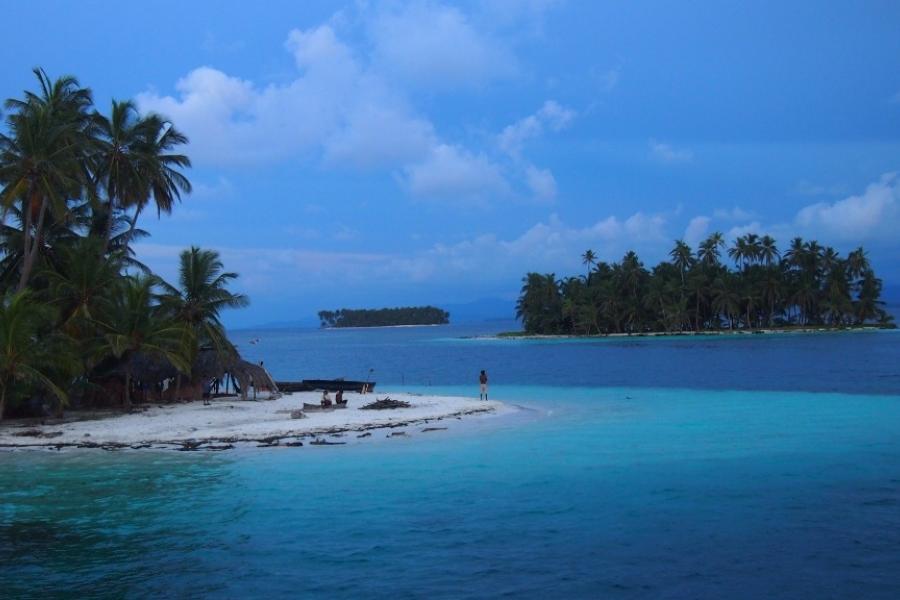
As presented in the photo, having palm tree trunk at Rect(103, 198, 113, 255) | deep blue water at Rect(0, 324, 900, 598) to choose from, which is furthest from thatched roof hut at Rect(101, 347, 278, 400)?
deep blue water at Rect(0, 324, 900, 598)

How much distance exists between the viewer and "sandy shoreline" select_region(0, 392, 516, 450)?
73.9ft

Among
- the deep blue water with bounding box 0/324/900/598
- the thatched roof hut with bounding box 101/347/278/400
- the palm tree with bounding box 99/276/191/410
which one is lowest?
the deep blue water with bounding box 0/324/900/598

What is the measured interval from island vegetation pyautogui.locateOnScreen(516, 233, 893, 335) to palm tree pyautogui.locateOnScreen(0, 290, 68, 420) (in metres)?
94.6

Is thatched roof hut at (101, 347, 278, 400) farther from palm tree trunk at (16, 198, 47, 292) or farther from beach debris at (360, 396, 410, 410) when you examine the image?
beach debris at (360, 396, 410, 410)

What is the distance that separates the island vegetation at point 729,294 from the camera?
10931 cm

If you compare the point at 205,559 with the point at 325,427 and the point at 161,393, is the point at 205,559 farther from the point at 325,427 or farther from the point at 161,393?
the point at 161,393

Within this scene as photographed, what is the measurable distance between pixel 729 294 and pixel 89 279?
94800mm

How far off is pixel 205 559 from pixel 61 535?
126 inches

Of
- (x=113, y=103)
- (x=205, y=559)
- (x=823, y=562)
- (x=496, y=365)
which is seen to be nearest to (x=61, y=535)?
(x=205, y=559)

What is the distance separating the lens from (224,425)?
2561cm

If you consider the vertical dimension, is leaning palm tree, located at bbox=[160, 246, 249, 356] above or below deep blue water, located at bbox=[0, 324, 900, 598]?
above

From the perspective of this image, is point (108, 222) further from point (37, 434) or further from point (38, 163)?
point (37, 434)

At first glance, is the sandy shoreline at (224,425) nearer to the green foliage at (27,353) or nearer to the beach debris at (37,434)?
the beach debris at (37,434)

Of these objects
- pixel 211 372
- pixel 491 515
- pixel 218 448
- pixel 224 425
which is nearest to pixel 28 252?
pixel 211 372
